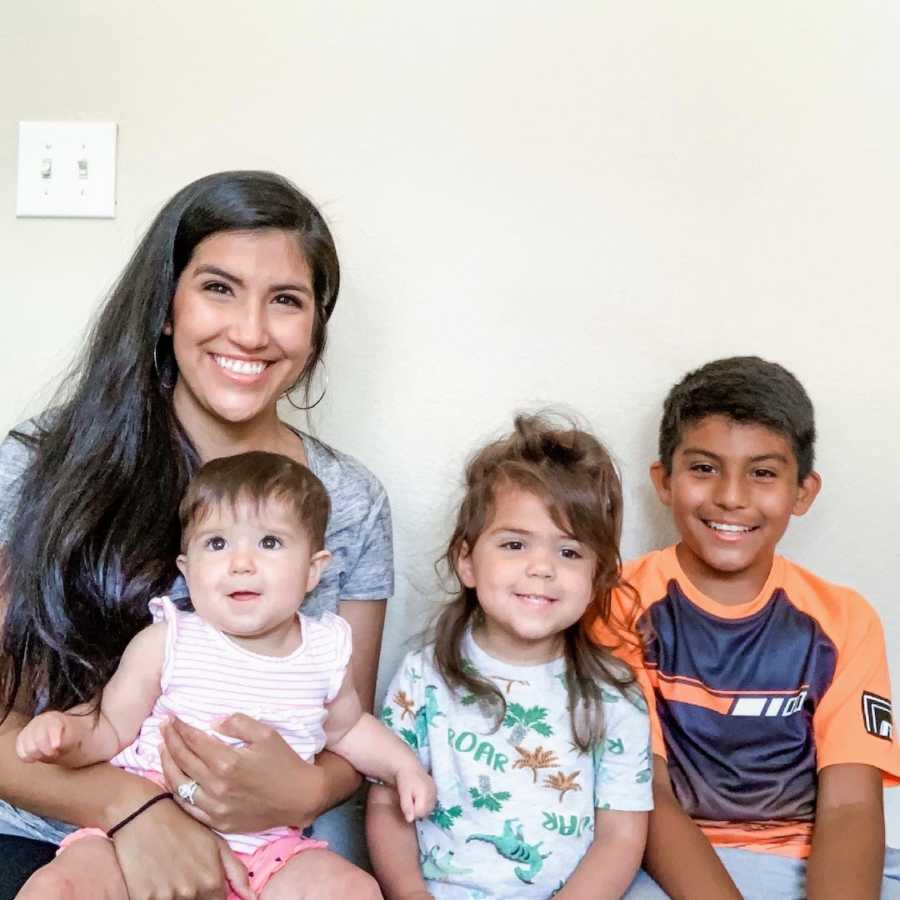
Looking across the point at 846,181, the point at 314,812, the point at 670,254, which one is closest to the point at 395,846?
the point at 314,812

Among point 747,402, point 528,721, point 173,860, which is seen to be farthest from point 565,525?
point 173,860

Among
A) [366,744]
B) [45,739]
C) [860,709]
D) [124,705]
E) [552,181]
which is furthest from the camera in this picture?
[552,181]

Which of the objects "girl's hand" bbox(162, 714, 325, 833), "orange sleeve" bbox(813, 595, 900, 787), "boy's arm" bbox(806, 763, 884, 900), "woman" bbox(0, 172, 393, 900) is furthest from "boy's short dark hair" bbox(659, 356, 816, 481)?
"girl's hand" bbox(162, 714, 325, 833)

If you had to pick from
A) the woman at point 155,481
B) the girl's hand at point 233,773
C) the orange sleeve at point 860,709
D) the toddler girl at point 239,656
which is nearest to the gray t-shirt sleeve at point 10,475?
the woman at point 155,481

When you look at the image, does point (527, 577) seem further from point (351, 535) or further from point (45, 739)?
point (45, 739)

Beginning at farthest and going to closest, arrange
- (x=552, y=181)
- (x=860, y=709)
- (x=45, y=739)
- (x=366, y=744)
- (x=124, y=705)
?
(x=552, y=181)
(x=860, y=709)
(x=366, y=744)
(x=124, y=705)
(x=45, y=739)

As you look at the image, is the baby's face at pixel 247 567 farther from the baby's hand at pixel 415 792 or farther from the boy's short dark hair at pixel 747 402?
the boy's short dark hair at pixel 747 402

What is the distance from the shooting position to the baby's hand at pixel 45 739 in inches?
37.7

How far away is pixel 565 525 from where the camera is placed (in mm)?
1186

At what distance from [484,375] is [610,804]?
2.26ft

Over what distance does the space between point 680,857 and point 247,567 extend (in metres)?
0.64

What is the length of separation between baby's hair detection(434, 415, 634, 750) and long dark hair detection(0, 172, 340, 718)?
1.16 feet

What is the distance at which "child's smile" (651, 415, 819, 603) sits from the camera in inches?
52.4

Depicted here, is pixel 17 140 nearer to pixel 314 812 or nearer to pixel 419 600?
pixel 419 600
